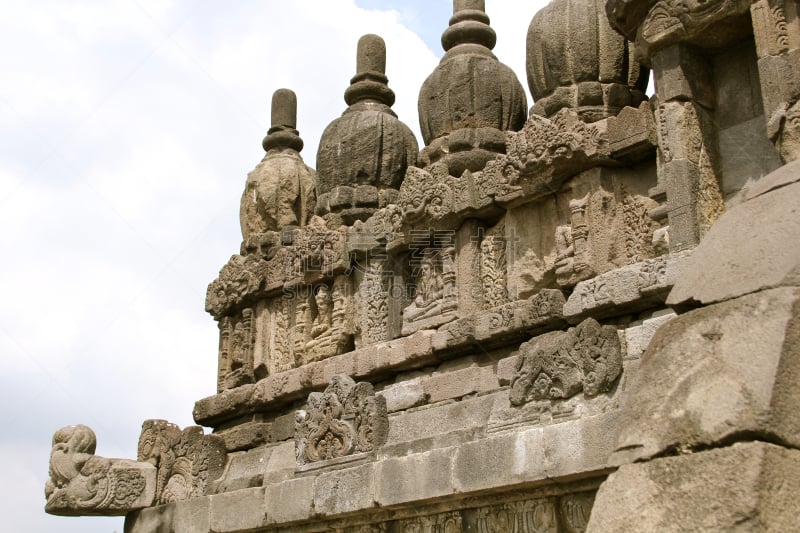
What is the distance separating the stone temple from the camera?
10.2ft

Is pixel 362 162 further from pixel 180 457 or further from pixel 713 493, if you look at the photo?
pixel 713 493

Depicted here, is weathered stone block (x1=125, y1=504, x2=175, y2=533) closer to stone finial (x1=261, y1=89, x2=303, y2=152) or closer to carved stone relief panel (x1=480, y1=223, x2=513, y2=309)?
carved stone relief panel (x1=480, y1=223, x2=513, y2=309)

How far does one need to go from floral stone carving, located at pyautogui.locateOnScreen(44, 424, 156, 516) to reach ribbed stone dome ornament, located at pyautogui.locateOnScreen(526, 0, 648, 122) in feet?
18.6

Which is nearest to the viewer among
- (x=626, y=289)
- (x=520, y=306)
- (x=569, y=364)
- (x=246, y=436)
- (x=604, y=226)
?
(x=569, y=364)

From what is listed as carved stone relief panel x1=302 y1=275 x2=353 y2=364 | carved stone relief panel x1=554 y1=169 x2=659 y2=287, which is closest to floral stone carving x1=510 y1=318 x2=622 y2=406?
carved stone relief panel x1=554 y1=169 x2=659 y2=287

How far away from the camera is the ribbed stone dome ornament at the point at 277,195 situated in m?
12.0

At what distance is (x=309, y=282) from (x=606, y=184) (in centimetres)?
399

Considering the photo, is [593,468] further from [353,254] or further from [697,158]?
[353,254]

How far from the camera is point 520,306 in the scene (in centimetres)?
854

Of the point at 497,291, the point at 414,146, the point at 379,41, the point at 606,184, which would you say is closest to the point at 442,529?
the point at 497,291

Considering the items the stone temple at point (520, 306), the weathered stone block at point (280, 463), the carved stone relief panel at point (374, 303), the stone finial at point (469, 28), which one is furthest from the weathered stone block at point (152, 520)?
the stone finial at point (469, 28)

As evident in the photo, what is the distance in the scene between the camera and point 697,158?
24.6 ft

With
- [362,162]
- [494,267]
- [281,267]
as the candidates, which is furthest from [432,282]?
[281,267]

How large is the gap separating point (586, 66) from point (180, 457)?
5.91 m
